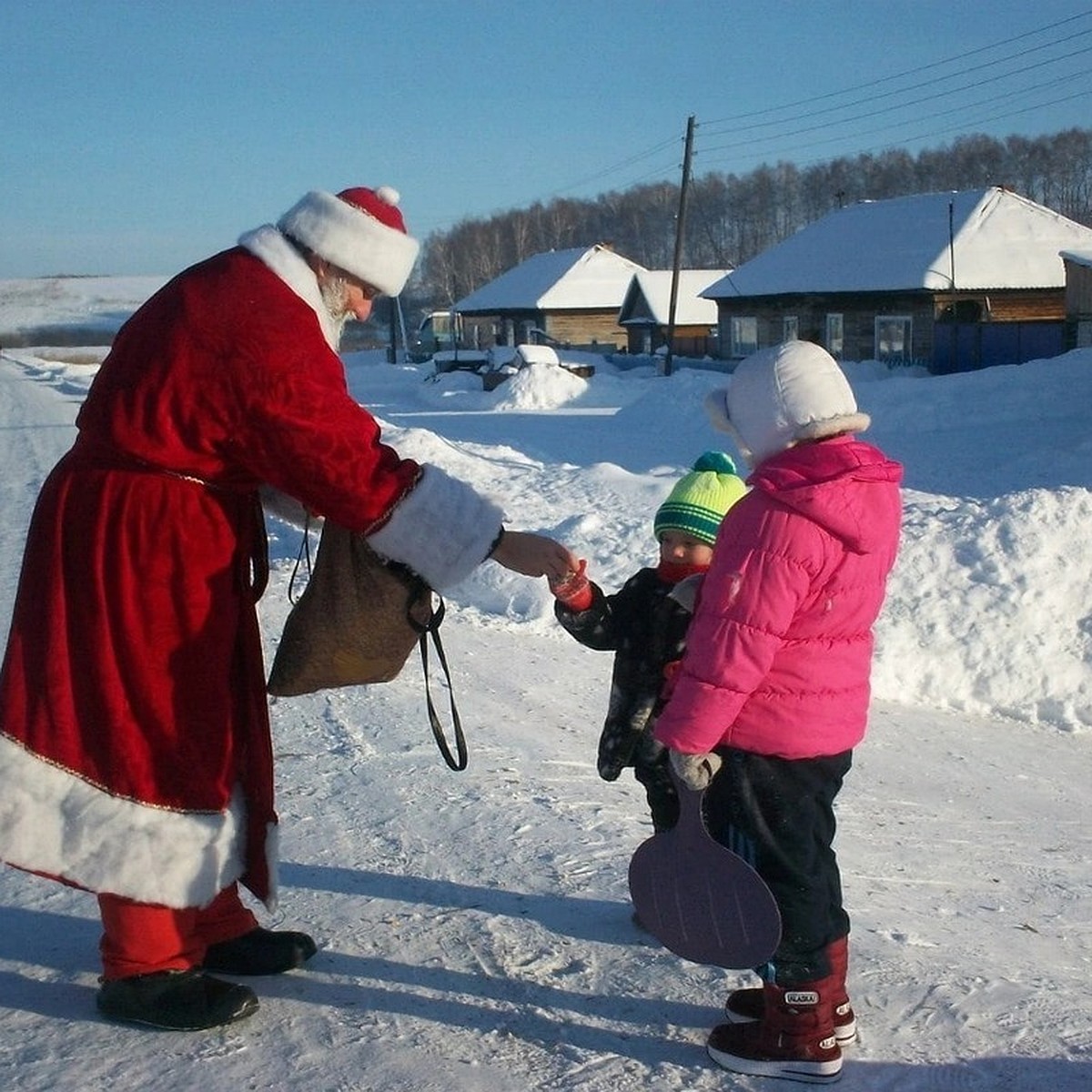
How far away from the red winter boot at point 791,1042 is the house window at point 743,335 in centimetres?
3627

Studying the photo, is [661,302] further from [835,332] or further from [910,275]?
[910,275]

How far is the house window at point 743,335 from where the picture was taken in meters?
38.3

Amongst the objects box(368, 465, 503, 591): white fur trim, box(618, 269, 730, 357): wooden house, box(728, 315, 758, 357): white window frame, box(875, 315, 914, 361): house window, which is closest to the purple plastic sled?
box(368, 465, 503, 591): white fur trim

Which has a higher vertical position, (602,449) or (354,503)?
(354,503)

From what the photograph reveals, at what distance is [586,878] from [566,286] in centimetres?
5088

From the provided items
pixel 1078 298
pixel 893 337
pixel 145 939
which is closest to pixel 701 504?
pixel 145 939

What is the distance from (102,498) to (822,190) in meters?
101

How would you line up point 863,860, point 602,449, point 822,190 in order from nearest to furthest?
1. point 863,860
2. point 602,449
3. point 822,190

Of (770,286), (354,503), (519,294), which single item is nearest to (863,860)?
(354,503)

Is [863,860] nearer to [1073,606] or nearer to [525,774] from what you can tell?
[525,774]

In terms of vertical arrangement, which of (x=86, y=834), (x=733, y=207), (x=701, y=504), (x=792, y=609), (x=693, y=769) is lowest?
(x=86, y=834)

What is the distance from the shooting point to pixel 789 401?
2.64 m

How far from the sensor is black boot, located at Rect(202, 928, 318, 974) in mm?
3008

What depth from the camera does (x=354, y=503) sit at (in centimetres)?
263
